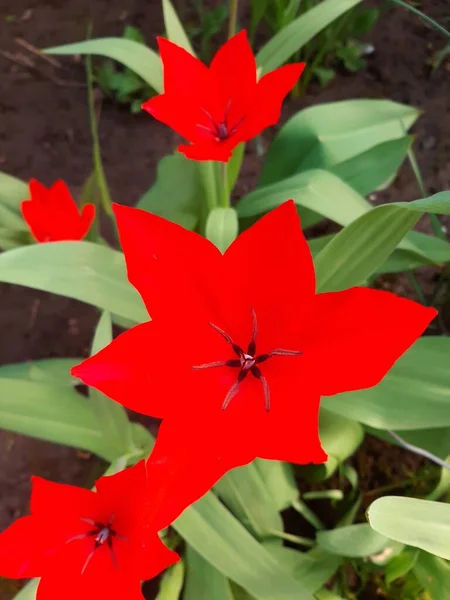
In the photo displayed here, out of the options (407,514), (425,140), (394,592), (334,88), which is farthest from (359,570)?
(334,88)

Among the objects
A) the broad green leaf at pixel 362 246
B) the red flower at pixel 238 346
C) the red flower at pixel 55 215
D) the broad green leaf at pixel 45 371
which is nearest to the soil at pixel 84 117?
the broad green leaf at pixel 45 371

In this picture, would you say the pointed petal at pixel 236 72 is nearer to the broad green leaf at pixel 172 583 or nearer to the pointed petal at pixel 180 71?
the pointed petal at pixel 180 71

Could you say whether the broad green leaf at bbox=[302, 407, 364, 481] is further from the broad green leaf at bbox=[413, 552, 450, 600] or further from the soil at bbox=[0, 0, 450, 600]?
the soil at bbox=[0, 0, 450, 600]

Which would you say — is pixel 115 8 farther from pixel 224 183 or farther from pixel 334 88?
pixel 224 183

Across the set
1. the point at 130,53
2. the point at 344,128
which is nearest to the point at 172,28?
the point at 130,53

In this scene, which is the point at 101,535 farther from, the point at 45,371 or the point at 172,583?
the point at 45,371
